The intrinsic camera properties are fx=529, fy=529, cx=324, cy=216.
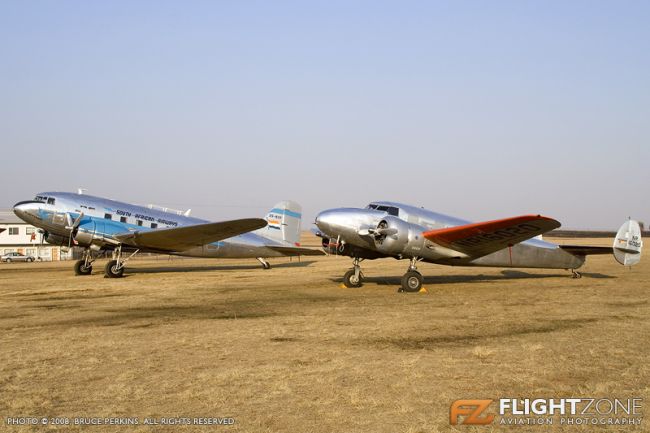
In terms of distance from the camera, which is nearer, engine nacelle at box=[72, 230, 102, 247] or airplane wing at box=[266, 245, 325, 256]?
engine nacelle at box=[72, 230, 102, 247]

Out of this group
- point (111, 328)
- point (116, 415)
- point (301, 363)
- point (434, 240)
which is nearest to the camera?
point (116, 415)

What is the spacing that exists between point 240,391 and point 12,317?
9.08 meters

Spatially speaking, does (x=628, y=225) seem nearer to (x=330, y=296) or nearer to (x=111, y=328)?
(x=330, y=296)

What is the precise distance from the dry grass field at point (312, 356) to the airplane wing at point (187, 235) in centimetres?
808

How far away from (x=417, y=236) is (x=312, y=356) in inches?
421

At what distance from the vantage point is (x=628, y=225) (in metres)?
22.9

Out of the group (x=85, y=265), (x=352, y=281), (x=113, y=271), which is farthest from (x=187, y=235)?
(x=352, y=281)

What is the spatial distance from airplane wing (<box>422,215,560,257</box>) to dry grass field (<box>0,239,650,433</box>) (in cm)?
235

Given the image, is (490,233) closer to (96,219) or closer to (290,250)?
(290,250)

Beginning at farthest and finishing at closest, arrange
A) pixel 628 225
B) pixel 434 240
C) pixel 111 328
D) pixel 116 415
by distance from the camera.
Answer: pixel 628 225 < pixel 434 240 < pixel 111 328 < pixel 116 415

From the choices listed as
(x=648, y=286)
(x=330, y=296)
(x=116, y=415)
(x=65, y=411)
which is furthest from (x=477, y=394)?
(x=648, y=286)

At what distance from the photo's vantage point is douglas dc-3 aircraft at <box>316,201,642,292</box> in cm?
1808

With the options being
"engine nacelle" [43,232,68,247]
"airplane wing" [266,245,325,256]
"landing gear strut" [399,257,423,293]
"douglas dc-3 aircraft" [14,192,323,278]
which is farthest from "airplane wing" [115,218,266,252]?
"landing gear strut" [399,257,423,293]

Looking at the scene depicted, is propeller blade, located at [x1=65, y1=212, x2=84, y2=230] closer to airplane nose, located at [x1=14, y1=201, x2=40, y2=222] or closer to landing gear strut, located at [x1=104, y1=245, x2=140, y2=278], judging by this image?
airplane nose, located at [x1=14, y1=201, x2=40, y2=222]
